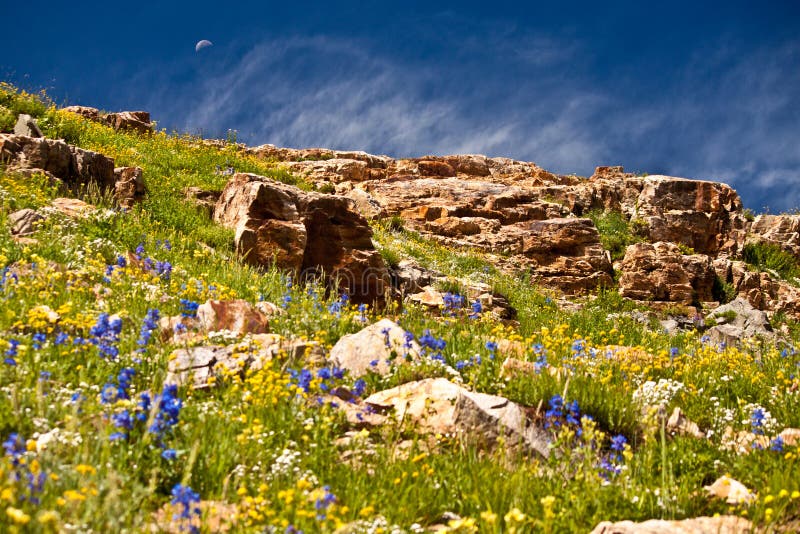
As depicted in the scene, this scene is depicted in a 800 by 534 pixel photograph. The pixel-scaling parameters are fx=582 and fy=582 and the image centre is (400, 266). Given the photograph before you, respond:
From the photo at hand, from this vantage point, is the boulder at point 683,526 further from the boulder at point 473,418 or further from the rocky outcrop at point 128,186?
the rocky outcrop at point 128,186

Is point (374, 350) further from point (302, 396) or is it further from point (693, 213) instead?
point (693, 213)

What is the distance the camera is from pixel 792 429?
5.13m

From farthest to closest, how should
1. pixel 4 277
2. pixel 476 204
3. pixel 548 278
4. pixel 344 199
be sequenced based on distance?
pixel 476 204 < pixel 548 278 < pixel 344 199 < pixel 4 277

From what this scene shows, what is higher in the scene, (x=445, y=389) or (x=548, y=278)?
(x=548, y=278)

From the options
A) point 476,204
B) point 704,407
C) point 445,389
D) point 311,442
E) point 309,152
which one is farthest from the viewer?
point 309,152

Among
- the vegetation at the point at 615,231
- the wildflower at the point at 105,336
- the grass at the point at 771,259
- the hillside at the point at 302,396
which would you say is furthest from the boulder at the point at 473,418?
the grass at the point at 771,259

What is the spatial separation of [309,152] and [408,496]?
90.5ft

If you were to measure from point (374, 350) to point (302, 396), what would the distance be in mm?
1522

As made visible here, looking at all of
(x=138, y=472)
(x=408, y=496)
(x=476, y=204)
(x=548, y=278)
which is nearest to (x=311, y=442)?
(x=408, y=496)

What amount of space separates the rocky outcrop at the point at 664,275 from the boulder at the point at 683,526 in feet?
57.8

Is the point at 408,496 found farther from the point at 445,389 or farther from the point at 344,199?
the point at 344,199

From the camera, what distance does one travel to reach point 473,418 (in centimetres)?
475

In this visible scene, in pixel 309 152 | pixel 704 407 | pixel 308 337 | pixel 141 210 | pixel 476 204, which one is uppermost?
pixel 309 152

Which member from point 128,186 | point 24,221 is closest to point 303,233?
point 128,186
